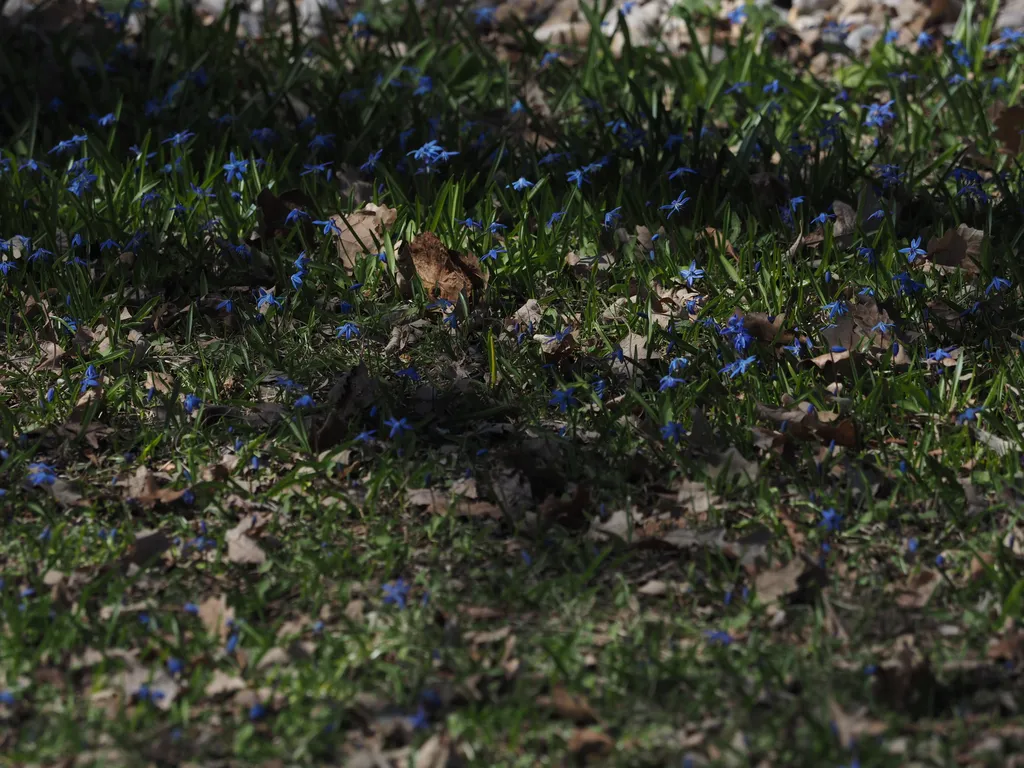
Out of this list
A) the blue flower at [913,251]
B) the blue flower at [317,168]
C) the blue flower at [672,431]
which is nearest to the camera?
the blue flower at [672,431]

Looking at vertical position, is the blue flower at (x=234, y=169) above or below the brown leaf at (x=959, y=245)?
above

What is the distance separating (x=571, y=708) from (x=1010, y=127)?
3180mm

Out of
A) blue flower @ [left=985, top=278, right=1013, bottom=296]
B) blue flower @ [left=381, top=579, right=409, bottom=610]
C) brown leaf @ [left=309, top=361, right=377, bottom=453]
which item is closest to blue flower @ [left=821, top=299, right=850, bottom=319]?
blue flower @ [left=985, top=278, right=1013, bottom=296]

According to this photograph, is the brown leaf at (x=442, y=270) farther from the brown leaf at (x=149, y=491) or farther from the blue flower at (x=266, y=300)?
the brown leaf at (x=149, y=491)

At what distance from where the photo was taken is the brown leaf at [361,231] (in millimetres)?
3865

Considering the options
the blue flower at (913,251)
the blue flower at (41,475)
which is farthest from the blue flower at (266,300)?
the blue flower at (913,251)

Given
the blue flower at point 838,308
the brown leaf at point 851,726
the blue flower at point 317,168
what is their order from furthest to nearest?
1. the blue flower at point 317,168
2. the blue flower at point 838,308
3. the brown leaf at point 851,726

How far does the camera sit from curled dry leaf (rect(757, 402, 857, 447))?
3062 millimetres

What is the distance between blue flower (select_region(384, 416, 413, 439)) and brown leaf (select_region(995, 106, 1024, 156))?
2.68 meters

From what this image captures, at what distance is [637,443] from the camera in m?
3.13

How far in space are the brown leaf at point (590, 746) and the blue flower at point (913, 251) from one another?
2.02m

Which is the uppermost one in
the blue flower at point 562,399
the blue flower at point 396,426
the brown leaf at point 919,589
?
the blue flower at point 562,399

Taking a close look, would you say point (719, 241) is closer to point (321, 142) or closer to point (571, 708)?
point (321, 142)

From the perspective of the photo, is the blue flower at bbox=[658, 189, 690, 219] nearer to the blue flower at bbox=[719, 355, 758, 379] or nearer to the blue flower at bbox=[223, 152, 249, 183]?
the blue flower at bbox=[719, 355, 758, 379]
